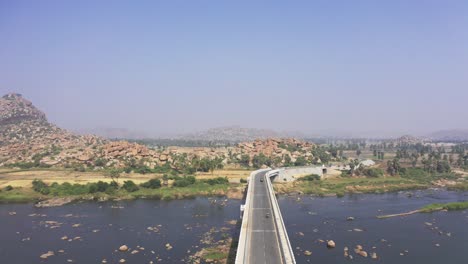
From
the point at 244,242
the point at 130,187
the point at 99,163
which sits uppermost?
the point at 99,163

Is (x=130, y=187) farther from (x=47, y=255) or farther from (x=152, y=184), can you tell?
(x=47, y=255)

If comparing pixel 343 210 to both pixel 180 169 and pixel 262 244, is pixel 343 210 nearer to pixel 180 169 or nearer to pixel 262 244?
pixel 262 244

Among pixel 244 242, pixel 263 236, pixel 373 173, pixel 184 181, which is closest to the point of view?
pixel 244 242

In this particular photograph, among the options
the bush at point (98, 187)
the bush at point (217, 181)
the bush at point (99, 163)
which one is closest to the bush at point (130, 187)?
the bush at point (98, 187)

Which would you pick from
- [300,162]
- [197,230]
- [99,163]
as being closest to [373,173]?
A: [300,162]

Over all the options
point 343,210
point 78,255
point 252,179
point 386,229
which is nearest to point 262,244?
point 78,255

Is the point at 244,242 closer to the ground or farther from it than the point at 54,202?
farther from it

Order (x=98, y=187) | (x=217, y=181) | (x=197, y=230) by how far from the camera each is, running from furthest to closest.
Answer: (x=217, y=181)
(x=98, y=187)
(x=197, y=230)
